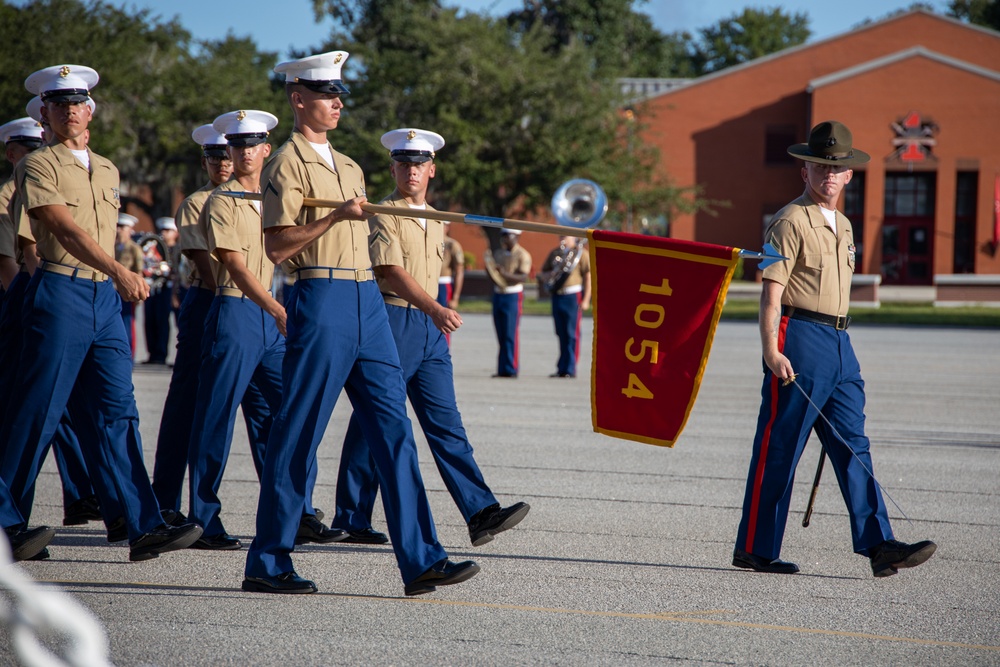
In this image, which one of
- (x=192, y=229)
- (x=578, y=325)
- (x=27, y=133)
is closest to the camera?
(x=192, y=229)

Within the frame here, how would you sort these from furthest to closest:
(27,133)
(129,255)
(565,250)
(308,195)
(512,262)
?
(565,250), (512,262), (129,255), (27,133), (308,195)

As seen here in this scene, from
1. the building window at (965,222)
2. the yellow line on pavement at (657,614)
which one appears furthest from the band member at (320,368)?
the building window at (965,222)

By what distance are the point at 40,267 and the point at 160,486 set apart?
Answer: 1349 millimetres

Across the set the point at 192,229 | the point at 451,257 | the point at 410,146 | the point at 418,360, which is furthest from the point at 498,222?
the point at 451,257

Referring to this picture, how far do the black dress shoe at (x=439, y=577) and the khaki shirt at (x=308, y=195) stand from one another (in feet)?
4.49

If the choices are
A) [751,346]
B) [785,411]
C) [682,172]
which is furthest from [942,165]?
[785,411]

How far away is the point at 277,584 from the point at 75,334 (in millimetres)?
1627

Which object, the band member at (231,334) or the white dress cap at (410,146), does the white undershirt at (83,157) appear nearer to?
the band member at (231,334)

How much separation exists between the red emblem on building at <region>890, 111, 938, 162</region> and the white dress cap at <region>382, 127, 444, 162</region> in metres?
42.0

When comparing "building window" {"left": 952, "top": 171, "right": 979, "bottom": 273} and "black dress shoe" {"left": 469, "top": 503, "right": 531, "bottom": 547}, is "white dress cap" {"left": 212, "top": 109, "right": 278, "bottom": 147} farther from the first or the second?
"building window" {"left": 952, "top": 171, "right": 979, "bottom": 273}

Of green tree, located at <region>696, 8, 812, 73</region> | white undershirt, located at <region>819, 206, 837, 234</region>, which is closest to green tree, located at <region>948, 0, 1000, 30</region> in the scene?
green tree, located at <region>696, 8, 812, 73</region>

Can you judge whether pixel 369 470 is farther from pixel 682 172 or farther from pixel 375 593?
pixel 682 172

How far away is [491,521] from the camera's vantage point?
19.3 ft

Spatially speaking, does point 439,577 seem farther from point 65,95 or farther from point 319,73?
point 65,95
